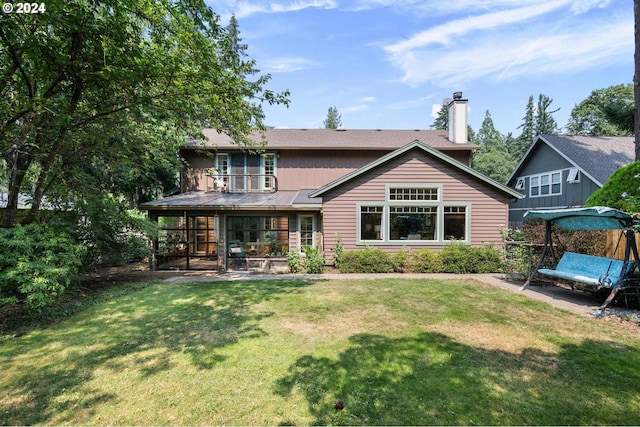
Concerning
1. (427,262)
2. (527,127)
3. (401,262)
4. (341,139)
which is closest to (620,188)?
(427,262)

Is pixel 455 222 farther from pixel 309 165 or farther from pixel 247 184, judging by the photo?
pixel 247 184

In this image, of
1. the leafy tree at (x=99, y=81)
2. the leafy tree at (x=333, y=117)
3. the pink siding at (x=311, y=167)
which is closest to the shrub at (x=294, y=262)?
the pink siding at (x=311, y=167)

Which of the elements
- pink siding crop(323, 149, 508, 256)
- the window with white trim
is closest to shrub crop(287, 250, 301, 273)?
pink siding crop(323, 149, 508, 256)

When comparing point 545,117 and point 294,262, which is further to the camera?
point 545,117

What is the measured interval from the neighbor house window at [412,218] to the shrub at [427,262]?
767mm

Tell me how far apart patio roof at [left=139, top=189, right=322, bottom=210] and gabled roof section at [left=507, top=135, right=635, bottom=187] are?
1519 cm

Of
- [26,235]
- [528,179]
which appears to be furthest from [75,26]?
[528,179]

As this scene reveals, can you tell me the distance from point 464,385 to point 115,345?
15.8 feet

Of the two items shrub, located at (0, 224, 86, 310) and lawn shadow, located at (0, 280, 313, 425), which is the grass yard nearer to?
lawn shadow, located at (0, 280, 313, 425)

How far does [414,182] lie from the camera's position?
1125 cm

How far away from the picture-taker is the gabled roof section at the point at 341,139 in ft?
46.8

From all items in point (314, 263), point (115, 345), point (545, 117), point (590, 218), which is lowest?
point (115, 345)

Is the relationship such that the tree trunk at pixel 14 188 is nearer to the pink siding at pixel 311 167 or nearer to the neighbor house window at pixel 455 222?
the pink siding at pixel 311 167

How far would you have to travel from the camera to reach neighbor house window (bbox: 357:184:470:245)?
36.8 ft
